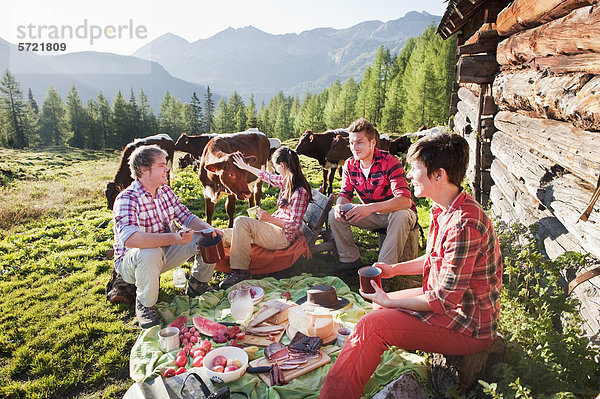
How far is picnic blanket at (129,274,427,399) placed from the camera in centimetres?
323

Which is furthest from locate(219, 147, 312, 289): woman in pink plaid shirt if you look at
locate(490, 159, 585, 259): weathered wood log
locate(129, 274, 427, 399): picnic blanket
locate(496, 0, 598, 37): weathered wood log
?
locate(496, 0, 598, 37): weathered wood log

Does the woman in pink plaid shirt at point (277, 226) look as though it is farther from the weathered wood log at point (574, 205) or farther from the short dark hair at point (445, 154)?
the weathered wood log at point (574, 205)

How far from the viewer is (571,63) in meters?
3.45

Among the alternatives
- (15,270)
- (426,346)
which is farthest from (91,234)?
(426,346)

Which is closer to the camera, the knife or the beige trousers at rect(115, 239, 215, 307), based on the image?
the knife

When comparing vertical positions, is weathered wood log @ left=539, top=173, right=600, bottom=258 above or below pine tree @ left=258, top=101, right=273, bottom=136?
below

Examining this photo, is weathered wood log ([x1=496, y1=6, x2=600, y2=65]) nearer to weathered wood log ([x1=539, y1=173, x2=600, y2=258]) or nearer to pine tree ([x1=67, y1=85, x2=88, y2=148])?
weathered wood log ([x1=539, y1=173, x2=600, y2=258])

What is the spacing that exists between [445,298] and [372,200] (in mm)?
2980

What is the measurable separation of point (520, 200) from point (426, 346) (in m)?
2.84

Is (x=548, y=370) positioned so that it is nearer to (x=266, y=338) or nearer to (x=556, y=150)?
(x=556, y=150)

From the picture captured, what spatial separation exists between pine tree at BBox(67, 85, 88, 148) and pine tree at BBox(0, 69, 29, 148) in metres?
6.55

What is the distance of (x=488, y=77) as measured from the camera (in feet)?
21.2

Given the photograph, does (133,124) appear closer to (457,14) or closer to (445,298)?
(457,14)

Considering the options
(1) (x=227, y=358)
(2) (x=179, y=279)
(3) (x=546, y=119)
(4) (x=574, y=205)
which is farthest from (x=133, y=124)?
A: (4) (x=574, y=205)
